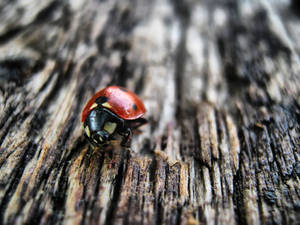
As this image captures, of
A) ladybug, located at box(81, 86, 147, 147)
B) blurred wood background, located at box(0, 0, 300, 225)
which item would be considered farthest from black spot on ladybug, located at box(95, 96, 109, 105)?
blurred wood background, located at box(0, 0, 300, 225)

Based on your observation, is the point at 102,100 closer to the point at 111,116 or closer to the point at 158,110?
the point at 111,116

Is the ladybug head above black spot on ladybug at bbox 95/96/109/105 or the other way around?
the other way around

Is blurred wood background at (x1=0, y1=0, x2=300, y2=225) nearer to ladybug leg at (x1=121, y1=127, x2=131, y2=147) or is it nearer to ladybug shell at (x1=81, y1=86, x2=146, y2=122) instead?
ladybug leg at (x1=121, y1=127, x2=131, y2=147)

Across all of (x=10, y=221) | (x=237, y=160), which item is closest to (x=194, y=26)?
(x=237, y=160)

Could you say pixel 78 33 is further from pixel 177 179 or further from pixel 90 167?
pixel 177 179

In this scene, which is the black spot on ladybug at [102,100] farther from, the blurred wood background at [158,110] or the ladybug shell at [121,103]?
the blurred wood background at [158,110]

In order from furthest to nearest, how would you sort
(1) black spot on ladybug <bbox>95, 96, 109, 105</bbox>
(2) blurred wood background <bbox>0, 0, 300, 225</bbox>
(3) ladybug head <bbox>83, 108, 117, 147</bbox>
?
(1) black spot on ladybug <bbox>95, 96, 109, 105</bbox> < (3) ladybug head <bbox>83, 108, 117, 147</bbox> < (2) blurred wood background <bbox>0, 0, 300, 225</bbox>

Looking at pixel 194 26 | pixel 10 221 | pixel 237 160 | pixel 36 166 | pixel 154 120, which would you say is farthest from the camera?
pixel 194 26
